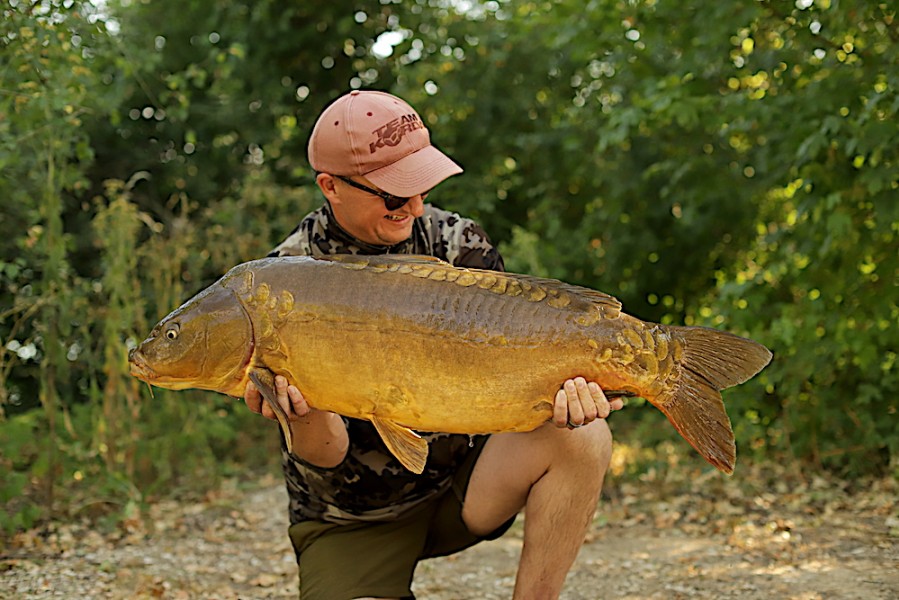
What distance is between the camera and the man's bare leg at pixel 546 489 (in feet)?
9.47

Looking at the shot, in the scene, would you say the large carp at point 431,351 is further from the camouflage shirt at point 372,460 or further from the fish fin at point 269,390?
the camouflage shirt at point 372,460

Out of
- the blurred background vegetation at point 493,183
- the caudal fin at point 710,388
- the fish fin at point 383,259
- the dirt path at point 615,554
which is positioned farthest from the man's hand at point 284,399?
the blurred background vegetation at point 493,183

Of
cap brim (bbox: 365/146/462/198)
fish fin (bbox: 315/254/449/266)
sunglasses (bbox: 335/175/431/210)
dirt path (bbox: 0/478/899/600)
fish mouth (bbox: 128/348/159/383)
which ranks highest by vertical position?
cap brim (bbox: 365/146/462/198)

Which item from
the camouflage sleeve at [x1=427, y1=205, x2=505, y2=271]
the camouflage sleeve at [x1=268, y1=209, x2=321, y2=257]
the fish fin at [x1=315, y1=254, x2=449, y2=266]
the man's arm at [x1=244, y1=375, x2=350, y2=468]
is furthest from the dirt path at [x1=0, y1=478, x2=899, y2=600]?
the fish fin at [x1=315, y1=254, x2=449, y2=266]

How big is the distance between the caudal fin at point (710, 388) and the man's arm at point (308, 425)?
843 millimetres

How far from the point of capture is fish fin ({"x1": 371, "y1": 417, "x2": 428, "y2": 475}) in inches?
98.3

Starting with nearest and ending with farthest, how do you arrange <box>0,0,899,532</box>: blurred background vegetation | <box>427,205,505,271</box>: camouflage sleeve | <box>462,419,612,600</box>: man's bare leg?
<box>462,419,612,600</box>: man's bare leg
<box>427,205,505,271</box>: camouflage sleeve
<box>0,0,899,532</box>: blurred background vegetation

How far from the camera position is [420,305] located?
248 cm

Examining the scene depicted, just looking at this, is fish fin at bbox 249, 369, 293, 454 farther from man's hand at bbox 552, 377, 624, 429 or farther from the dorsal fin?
man's hand at bbox 552, 377, 624, 429

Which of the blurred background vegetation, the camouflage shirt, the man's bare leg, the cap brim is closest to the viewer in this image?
the cap brim

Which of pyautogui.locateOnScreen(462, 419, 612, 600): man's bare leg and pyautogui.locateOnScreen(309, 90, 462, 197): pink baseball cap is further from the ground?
pyautogui.locateOnScreen(309, 90, 462, 197): pink baseball cap

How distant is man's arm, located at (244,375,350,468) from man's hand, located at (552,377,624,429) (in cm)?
60

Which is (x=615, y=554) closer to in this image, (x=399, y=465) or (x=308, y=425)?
(x=399, y=465)

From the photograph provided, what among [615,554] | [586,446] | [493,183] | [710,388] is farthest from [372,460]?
[493,183]
